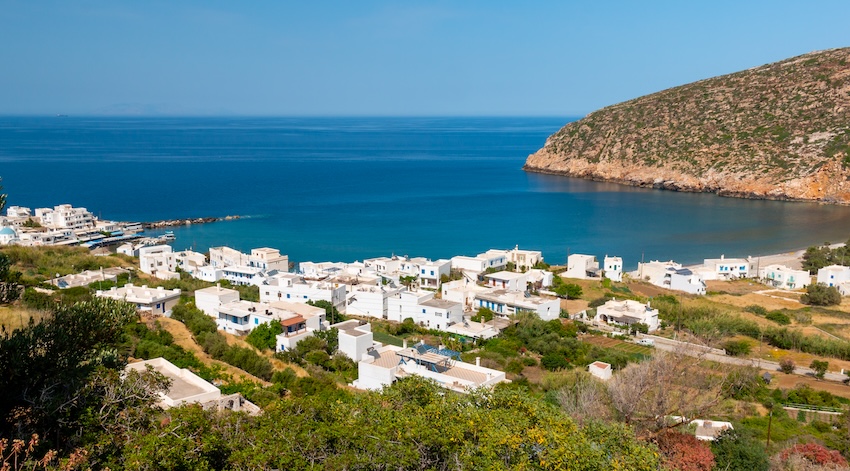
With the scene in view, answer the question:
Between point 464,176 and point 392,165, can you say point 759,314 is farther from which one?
point 392,165

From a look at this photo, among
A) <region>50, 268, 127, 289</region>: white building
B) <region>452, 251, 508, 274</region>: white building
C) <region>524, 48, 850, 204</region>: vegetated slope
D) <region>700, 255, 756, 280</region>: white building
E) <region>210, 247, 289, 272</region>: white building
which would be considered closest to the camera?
<region>50, 268, 127, 289</region>: white building

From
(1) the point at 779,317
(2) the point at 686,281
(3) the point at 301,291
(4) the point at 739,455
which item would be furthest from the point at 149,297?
(2) the point at 686,281

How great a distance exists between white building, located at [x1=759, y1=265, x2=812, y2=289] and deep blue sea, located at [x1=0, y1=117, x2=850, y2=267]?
595cm

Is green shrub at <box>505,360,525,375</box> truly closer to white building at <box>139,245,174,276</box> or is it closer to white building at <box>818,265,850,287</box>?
white building at <box>139,245,174,276</box>

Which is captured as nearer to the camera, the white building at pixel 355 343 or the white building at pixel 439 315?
the white building at pixel 355 343

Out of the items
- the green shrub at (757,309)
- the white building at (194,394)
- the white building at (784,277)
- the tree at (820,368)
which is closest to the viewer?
the white building at (194,394)

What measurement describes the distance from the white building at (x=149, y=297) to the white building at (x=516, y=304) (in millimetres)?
10942

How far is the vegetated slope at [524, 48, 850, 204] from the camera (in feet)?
202

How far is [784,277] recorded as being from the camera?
110 feet

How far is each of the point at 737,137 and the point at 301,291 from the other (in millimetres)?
56743

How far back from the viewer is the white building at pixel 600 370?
1753cm

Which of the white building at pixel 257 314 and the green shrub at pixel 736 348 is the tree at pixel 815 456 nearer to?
the green shrub at pixel 736 348

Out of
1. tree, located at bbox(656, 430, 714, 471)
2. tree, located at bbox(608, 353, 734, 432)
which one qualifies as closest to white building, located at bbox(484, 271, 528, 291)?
tree, located at bbox(608, 353, 734, 432)

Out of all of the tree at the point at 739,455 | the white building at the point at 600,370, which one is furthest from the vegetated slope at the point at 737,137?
the tree at the point at 739,455
